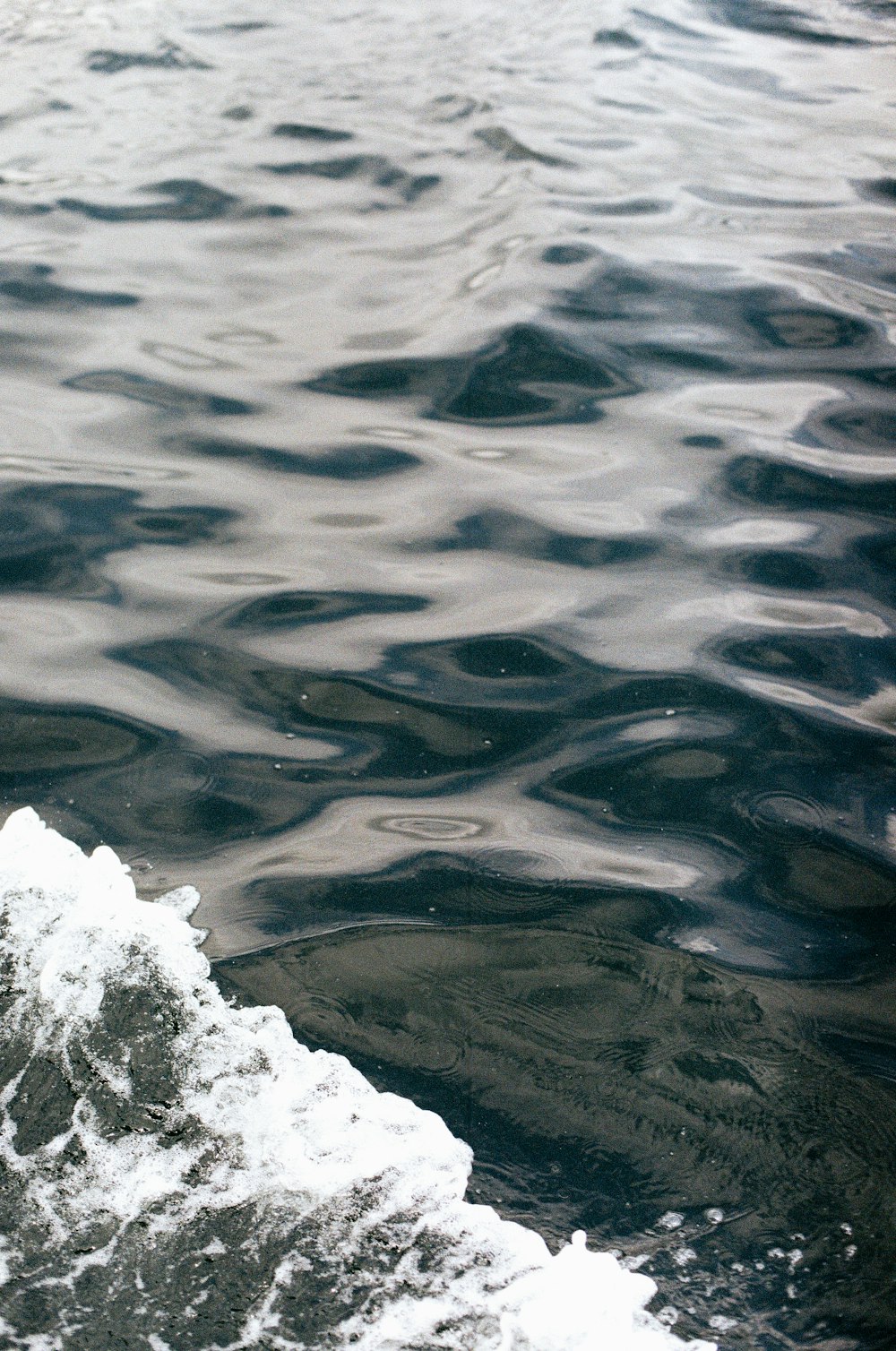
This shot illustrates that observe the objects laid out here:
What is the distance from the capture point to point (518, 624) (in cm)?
192

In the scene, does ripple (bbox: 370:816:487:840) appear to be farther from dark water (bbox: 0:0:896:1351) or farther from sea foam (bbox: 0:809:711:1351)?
sea foam (bbox: 0:809:711:1351)

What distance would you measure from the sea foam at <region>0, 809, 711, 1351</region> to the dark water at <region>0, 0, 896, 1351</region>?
50 mm

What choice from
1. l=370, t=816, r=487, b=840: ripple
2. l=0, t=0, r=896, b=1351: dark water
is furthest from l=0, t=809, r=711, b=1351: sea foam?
l=370, t=816, r=487, b=840: ripple

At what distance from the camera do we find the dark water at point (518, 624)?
126 centimetres

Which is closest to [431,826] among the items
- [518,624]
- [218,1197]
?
[518,624]

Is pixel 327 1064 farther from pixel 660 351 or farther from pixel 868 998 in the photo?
pixel 660 351

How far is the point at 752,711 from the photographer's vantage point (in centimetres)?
174

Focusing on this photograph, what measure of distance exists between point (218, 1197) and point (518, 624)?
1009mm

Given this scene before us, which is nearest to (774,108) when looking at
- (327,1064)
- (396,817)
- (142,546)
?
(142,546)

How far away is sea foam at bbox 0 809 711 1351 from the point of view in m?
1.04

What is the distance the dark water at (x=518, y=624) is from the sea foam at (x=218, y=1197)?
0.05m

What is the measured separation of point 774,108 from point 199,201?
186 centimetres

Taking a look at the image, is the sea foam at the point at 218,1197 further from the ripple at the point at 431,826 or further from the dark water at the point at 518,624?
the ripple at the point at 431,826

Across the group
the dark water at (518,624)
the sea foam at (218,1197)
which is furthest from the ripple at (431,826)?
the sea foam at (218,1197)
